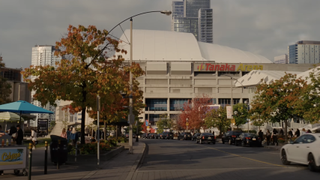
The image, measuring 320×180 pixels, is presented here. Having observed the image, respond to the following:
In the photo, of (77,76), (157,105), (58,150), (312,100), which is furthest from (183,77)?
(58,150)

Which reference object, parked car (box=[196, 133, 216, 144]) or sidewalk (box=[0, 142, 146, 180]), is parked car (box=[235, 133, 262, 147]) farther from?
sidewalk (box=[0, 142, 146, 180])

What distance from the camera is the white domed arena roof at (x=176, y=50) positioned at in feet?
405

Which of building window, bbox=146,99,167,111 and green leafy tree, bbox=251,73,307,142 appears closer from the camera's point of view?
green leafy tree, bbox=251,73,307,142

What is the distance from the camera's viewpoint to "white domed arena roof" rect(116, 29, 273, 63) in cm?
12350

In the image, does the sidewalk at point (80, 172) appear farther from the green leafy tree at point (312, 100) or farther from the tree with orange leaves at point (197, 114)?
the tree with orange leaves at point (197, 114)

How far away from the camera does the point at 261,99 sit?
4138cm

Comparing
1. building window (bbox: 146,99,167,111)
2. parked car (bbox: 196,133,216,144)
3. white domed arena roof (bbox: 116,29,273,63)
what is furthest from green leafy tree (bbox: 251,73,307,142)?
building window (bbox: 146,99,167,111)

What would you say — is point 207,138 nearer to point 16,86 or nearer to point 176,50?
point 16,86

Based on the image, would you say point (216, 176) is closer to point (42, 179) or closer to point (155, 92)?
point (42, 179)

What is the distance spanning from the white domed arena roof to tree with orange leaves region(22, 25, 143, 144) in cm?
9715

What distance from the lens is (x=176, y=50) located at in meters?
127

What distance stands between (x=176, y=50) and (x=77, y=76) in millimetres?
108102

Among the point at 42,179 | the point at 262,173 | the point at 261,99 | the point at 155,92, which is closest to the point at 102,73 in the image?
the point at 42,179

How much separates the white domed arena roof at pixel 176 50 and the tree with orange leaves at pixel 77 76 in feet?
319
